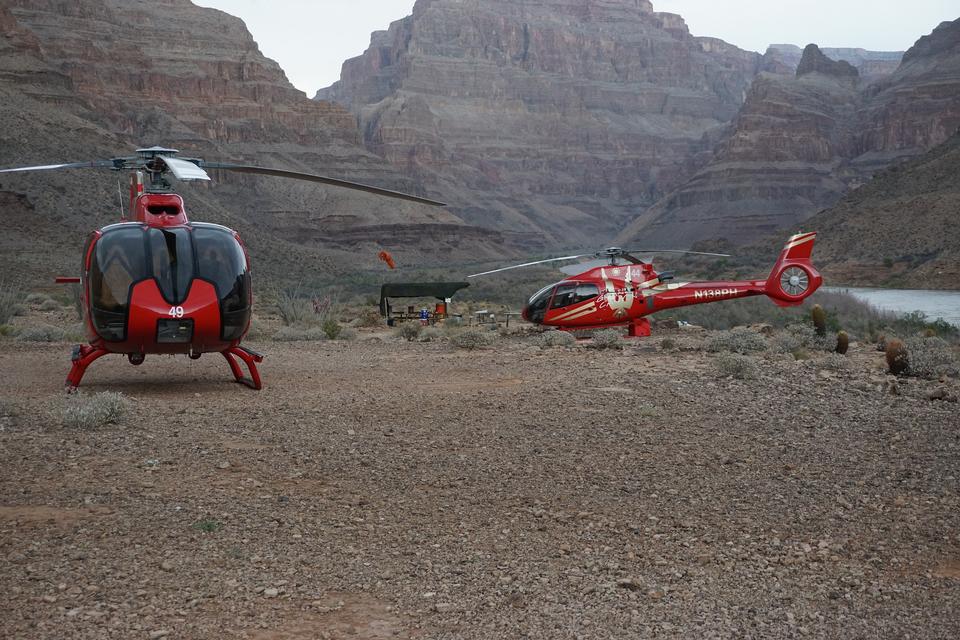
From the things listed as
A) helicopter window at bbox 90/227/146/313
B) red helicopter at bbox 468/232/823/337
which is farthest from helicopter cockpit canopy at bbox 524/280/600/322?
helicopter window at bbox 90/227/146/313

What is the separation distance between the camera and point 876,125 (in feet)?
495

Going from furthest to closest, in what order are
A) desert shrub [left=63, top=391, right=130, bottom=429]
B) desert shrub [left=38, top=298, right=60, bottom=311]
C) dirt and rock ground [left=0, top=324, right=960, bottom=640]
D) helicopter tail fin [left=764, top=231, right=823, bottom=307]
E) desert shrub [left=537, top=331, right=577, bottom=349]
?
desert shrub [left=38, top=298, right=60, bottom=311] < helicopter tail fin [left=764, top=231, right=823, bottom=307] < desert shrub [left=537, top=331, right=577, bottom=349] < desert shrub [left=63, top=391, right=130, bottom=429] < dirt and rock ground [left=0, top=324, right=960, bottom=640]

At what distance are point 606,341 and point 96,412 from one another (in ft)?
40.2

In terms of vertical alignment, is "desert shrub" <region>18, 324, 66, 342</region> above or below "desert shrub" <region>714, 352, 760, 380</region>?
below

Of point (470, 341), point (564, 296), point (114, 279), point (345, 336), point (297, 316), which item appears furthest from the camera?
point (297, 316)

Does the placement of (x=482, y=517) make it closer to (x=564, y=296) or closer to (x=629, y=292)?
(x=564, y=296)

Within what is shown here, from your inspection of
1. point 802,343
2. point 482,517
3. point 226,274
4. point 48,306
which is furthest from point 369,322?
point 482,517

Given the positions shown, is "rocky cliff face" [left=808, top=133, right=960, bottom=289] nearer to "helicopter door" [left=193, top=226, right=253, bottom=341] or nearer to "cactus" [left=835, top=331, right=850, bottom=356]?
"cactus" [left=835, top=331, right=850, bottom=356]

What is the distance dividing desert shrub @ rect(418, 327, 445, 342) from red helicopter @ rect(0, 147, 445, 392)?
1148 cm

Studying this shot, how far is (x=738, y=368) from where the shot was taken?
13.4m

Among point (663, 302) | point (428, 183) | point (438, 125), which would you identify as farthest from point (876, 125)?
point (663, 302)

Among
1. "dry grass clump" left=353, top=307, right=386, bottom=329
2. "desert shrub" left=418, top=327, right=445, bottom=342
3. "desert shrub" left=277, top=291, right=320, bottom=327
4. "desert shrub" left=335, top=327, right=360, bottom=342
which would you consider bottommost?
"dry grass clump" left=353, top=307, right=386, bottom=329

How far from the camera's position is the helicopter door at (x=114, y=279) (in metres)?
10.8

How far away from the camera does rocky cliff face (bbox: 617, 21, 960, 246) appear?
144500 mm
